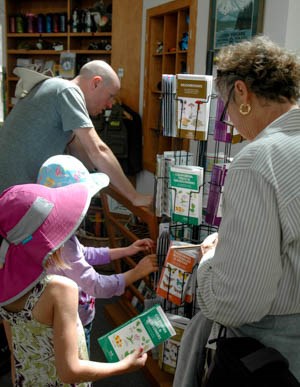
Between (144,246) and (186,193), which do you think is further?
(144,246)

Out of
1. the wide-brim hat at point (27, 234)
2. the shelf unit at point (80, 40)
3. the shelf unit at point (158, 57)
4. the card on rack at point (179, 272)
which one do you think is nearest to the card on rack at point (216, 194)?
the card on rack at point (179, 272)

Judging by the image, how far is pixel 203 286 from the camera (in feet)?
3.71

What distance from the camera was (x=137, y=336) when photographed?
1.62m

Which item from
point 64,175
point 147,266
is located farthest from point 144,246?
point 64,175

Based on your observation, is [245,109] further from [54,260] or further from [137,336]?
[137,336]

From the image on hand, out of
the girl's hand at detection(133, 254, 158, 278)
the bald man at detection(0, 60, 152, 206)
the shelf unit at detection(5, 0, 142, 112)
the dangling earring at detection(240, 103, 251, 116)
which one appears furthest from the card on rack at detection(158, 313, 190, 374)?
the shelf unit at detection(5, 0, 142, 112)

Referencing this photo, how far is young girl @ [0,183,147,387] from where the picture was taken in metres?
1.19

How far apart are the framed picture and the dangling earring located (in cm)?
205

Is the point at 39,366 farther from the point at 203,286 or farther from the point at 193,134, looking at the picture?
the point at 193,134

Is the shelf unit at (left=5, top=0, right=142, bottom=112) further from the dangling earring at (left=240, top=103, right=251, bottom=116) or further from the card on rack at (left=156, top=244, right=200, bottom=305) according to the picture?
the dangling earring at (left=240, top=103, right=251, bottom=116)

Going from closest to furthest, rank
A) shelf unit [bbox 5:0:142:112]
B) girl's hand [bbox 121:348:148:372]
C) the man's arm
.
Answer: girl's hand [bbox 121:348:148:372], the man's arm, shelf unit [bbox 5:0:142:112]

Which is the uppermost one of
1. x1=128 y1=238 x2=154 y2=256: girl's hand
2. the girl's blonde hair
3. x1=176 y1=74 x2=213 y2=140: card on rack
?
x1=176 y1=74 x2=213 y2=140: card on rack

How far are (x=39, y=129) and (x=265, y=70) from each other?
1.37 meters

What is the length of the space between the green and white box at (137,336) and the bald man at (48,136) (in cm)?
66
